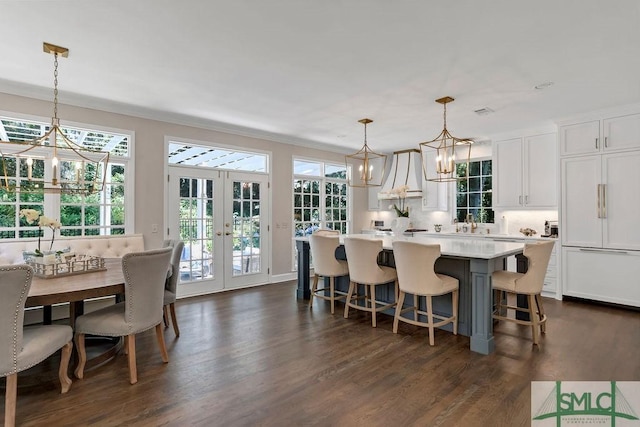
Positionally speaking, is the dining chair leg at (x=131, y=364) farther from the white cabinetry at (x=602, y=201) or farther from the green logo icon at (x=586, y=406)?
the white cabinetry at (x=602, y=201)

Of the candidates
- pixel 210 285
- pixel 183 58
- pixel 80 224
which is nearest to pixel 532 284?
pixel 183 58

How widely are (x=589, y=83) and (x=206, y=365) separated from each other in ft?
15.2

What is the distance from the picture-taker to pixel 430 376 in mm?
2584

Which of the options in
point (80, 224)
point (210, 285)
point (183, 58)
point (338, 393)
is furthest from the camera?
point (210, 285)

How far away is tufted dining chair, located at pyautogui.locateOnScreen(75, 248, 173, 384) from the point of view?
246 centimetres

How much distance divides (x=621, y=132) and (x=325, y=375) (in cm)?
480

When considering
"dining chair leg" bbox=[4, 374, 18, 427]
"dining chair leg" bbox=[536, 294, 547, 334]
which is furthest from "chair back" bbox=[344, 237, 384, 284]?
"dining chair leg" bbox=[4, 374, 18, 427]

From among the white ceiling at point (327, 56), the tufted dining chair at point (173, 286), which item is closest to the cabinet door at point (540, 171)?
the white ceiling at point (327, 56)

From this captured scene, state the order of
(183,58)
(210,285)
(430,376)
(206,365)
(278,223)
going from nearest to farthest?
1. (430,376)
2. (206,365)
3. (183,58)
4. (210,285)
5. (278,223)

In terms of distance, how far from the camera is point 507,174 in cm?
568

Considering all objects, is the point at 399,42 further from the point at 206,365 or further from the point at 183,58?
the point at 206,365

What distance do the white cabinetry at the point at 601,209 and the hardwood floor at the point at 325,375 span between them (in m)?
0.73

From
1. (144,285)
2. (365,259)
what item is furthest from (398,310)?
(144,285)

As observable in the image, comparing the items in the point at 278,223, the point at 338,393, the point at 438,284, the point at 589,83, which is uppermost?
the point at 589,83
